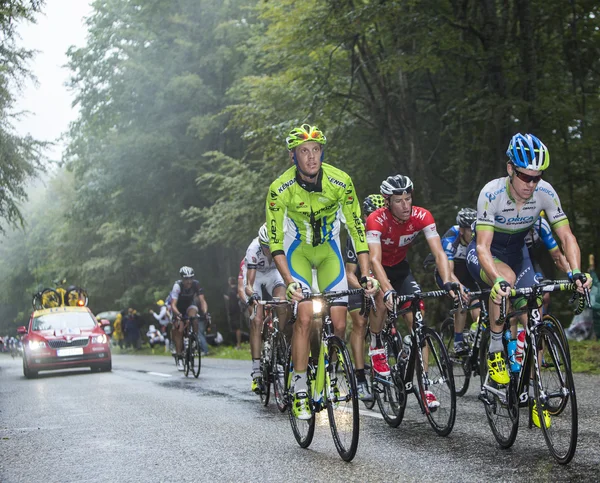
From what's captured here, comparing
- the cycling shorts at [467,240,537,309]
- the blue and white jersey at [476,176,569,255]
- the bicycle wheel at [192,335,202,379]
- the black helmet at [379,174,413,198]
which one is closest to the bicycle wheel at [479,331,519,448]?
the cycling shorts at [467,240,537,309]

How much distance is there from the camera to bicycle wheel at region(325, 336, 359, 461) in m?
6.11

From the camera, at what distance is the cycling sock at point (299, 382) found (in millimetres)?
6773

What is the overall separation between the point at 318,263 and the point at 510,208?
5.33ft

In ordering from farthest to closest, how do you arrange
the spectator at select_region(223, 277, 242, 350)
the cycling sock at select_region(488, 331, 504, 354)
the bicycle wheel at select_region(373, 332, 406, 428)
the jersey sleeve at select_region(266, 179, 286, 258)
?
the spectator at select_region(223, 277, 242, 350), the bicycle wheel at select_region(373, 332, 406, 428), the jersey sleeve at select_region(266, 179, 286, 258), the cycling sock at select_region(488, 331, 504, 354)

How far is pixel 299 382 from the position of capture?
6801mm

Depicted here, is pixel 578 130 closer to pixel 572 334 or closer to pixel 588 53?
pixel 588 53

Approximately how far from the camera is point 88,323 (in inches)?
811

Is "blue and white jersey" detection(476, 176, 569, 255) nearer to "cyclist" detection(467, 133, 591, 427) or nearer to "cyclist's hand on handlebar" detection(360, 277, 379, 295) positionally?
"cyclist" detection(467, 133, 591, 427)

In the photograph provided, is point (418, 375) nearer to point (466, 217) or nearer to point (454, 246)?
point (466, 217)

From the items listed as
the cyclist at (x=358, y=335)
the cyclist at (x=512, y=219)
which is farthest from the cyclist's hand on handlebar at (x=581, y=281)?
the cyclist at (x=358, y=335)

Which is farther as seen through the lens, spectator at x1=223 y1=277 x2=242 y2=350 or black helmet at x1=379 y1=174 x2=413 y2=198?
spectator at x1=223 y1=277 x2=242 y2=350

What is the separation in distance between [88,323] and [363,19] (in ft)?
30.0

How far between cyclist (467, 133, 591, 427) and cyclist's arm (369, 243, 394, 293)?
2.76 feet

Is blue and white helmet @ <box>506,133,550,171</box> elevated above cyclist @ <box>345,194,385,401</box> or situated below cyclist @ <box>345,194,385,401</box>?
above
